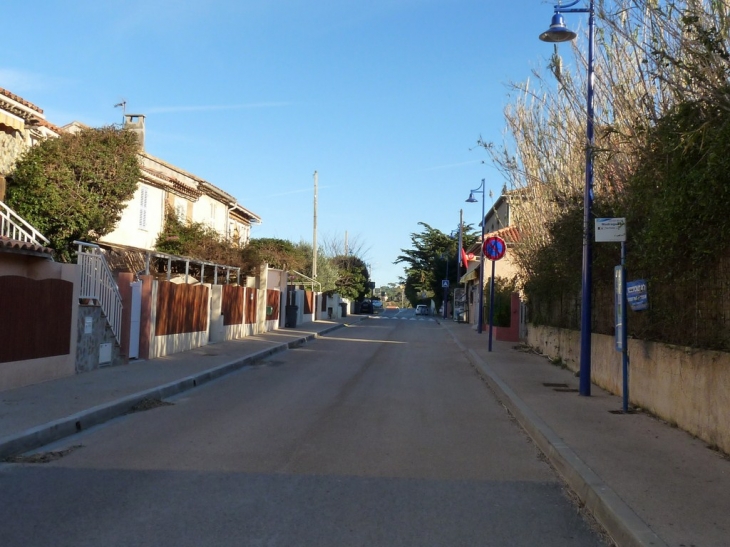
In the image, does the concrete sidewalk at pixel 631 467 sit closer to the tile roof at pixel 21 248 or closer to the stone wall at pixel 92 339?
the stone wall at pixel 92 339

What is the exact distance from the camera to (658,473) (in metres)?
6.75

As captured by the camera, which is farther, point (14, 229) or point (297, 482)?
point (14, 229)

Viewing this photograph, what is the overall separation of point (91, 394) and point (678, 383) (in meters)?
8.40

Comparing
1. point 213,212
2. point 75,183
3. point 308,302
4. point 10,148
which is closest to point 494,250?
point 75,183

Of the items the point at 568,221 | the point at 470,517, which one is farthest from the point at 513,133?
the point at 470,517

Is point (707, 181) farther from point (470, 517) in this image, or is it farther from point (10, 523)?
point (10, 523)

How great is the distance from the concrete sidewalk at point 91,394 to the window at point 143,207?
7.80m

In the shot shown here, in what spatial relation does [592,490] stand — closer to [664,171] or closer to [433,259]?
[664,171]

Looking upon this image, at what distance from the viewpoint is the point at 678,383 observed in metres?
8.93

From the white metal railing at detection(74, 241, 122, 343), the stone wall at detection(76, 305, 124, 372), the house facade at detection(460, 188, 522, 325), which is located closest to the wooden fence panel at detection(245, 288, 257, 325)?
the house facade at detection(460, 188, 522, 325)

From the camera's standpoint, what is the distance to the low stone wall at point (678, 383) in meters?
7.69

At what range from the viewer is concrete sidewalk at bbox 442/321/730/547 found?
17.2ft

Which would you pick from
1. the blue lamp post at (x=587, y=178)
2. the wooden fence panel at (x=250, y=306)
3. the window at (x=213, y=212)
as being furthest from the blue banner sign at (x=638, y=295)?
the window at (x=213, y=212)

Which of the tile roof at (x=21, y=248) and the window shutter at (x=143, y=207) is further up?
the window shutter at (x=143, y=207)
